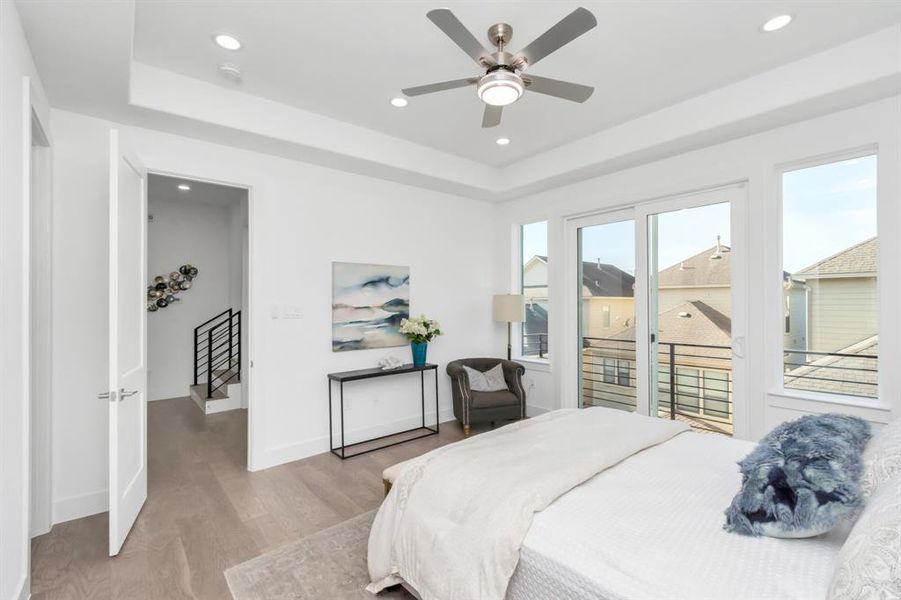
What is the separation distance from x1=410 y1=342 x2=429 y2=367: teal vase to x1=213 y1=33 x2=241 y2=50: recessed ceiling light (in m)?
2.86

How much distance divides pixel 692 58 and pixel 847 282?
189cm

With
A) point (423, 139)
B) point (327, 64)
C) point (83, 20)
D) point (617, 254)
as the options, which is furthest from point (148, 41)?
point (617, 254)

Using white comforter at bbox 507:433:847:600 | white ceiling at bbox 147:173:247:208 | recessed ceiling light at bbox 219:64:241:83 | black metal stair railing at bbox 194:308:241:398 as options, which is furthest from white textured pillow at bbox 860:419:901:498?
black metal stair railing at bbox 194:308:241:398

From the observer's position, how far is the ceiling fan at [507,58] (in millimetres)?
1817

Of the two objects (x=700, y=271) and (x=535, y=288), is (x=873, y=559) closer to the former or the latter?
(x=700, y=271)

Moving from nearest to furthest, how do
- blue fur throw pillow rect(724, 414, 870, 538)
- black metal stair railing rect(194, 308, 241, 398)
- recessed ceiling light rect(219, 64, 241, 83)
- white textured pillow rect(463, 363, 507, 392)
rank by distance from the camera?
1. blue fur throw pillow rect(724, 414, 870, 538)
2. recessed ceiling light rect(219, 64, 241, 83)
3. white textured pillow rect(463, 363, 507, 392)
4. black metal stair railing rect(194, 308, 241, 398)

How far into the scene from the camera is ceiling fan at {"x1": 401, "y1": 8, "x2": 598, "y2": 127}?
182cm

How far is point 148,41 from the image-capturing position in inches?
101

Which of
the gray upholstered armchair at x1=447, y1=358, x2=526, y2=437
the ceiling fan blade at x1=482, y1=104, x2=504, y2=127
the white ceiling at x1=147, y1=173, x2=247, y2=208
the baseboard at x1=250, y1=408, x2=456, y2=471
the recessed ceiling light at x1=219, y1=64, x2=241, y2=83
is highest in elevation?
the recessed ceiling light at x1=219, y1=64, x2=241, y2=83

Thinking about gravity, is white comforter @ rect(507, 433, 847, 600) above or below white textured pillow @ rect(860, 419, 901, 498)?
below

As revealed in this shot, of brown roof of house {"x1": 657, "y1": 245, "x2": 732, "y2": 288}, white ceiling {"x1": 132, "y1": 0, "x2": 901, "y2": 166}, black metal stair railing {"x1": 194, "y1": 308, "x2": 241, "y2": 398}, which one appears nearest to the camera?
white ceiling {"x1": 132, "y1": 0, "x2": 901, "y2": 166}

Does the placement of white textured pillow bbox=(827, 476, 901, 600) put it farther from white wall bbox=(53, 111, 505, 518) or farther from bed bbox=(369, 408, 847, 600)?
white wall bbox=(53, 111, 505, 518)

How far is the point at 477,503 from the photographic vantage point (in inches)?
65.6

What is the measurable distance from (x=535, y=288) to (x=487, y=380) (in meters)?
1.28
